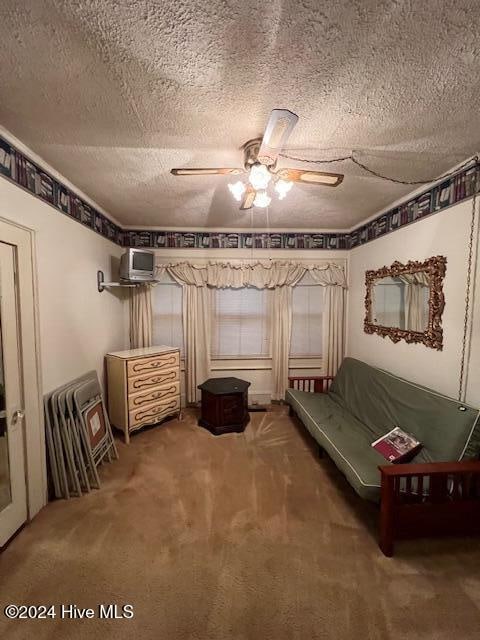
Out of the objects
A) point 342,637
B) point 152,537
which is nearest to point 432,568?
point 342,637

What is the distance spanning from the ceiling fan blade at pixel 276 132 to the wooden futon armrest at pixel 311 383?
268cm

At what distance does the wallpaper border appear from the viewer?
75.0 inches

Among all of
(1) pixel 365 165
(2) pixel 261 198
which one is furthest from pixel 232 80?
(1) pixel 365 165

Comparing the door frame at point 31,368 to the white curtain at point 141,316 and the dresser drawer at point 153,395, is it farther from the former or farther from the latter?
the white curtain at point 141,316

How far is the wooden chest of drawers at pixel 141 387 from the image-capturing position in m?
2.94

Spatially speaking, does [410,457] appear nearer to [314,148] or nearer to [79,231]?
[314,148]

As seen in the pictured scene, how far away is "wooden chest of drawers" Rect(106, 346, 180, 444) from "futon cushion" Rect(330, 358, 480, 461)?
202 cm

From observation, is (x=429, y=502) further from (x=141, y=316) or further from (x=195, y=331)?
(x=141, y=316)

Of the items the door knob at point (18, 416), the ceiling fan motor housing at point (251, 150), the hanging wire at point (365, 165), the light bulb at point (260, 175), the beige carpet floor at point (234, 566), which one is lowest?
the beige carpet floor at point (234, 566)

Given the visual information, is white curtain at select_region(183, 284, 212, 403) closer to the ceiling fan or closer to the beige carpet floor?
Answer: the beige carpet floor

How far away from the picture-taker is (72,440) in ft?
7.14

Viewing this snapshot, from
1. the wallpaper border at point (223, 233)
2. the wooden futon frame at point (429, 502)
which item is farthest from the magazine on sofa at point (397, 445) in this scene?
the wallpaper border at point (223, 233)

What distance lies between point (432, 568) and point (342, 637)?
71 cm

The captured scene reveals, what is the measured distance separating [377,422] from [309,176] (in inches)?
86.8
